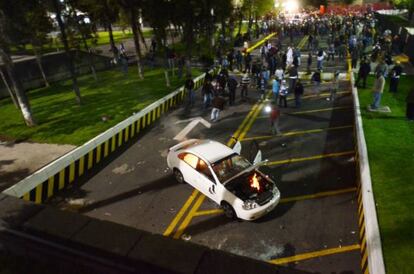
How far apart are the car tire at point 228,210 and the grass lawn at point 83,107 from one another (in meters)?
7.31

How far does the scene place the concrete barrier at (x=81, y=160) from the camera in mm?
10641

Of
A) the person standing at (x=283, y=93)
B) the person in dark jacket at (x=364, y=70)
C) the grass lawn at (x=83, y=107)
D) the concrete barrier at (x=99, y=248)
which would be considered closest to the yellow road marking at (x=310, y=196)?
the concrete barrier at (x=99, y=248)

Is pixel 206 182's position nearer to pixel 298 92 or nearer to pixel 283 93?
pixel 283 93

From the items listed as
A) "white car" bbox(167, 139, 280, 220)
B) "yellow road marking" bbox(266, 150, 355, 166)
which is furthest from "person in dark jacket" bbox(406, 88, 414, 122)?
"white car" bbox(167, 139, 280, 220)

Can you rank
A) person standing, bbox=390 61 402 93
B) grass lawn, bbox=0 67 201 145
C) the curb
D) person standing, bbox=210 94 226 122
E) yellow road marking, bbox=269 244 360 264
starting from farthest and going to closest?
person standing, bbox=390 61 402 93, person standing, bbox=210 94 226 122, grass lawn, bbox=0 67 201 145, yellow road marking, bbox=269 244 360 264, the curb

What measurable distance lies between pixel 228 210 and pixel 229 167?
1432 millimetres

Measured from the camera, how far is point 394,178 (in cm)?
1029

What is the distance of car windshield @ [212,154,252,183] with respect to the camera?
10.0 m

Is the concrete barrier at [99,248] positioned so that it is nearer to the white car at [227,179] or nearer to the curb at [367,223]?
the curb at [367,223]

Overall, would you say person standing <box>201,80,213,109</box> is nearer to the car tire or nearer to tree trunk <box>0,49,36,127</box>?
tree trunk <box>0,49,36,127</box>

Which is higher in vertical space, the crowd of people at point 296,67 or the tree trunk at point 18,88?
the tree trunk at point 18,88

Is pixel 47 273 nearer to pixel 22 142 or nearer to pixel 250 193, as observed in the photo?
pixel 250 193

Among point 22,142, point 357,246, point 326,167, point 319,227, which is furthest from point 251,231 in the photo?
point 22,142

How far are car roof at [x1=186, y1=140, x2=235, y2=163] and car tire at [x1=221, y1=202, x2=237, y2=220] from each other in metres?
1.48
